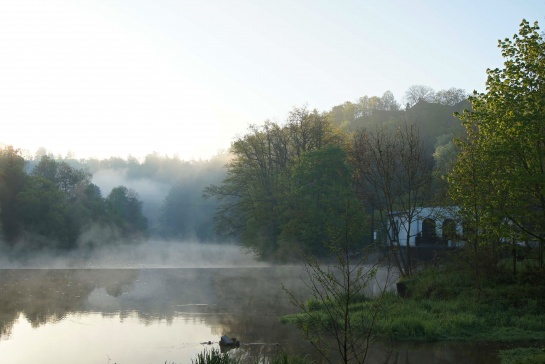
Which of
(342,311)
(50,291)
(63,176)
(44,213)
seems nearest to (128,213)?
(63,176)

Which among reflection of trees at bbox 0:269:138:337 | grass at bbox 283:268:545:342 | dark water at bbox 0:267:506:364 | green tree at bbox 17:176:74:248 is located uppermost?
green tree at bbox 17:176:74:248

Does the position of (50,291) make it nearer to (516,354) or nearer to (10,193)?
(516,354)

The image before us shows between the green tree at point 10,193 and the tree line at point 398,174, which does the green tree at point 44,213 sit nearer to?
the green tree at point 10,193

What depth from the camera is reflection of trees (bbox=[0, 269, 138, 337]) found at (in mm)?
22266

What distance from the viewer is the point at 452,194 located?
20625 millimetres

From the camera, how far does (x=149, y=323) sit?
20672 millimetres

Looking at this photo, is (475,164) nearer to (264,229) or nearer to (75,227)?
(264,229)

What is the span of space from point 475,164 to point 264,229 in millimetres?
33656

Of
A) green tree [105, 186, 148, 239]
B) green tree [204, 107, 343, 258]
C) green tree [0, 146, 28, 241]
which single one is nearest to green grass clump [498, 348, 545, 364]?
green tree [204, 107, 343, 258]

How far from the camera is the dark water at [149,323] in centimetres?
1516

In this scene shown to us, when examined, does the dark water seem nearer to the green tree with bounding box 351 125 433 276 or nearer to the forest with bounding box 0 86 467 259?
the green tree with bounding box 351 125 433 276

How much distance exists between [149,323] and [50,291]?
39.5 ft

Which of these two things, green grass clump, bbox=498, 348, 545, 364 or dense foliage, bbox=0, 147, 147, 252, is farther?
dense foliage, bbox=0, 147, 147, 252

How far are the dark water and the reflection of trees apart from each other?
0.04 metres
